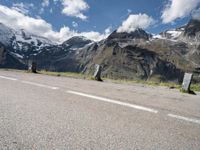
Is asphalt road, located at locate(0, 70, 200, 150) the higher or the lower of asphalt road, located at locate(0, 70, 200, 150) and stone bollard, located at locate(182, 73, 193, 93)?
the lower

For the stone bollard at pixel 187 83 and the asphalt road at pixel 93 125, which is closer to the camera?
the asphalt road at pixel 93 125

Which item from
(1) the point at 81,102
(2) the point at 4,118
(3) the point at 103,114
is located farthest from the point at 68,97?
(2) the point at 4,118

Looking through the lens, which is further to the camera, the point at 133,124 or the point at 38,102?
the point at 38,102

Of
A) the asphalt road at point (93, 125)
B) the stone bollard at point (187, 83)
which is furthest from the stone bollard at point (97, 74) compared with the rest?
the asphalt road at point (93, 125)

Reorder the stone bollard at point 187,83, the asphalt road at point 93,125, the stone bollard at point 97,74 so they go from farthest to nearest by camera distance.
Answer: the stone bollard at point 97,74
the stone bollard at point 187,83
the asphalt road at point 93,125

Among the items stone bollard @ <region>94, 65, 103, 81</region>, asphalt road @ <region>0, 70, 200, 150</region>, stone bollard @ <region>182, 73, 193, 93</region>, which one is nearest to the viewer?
asphalt road @ <region>0, 70, 200, 150</region>

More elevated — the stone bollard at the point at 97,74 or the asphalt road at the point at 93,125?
the stone bollard at the point at 97,74

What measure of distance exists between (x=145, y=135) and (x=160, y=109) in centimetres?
200

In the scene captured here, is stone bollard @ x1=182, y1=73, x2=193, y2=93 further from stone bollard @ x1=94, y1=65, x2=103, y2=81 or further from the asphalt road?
stone bollard @ x1=94, y1=65, x2=103, y2=81

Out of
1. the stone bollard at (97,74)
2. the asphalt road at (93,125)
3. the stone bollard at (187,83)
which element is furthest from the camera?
the stone bollard at (97,74)

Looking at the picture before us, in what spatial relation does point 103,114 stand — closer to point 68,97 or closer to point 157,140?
point 157,140

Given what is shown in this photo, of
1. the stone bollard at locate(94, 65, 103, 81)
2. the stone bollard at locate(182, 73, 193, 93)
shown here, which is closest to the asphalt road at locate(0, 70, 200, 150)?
the stone bollard at locate(182, 73, 193, 93)

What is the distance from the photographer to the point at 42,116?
4438 millimetres

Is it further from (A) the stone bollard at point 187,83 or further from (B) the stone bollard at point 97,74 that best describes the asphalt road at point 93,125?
(B) the stone bollard at point 97,74
